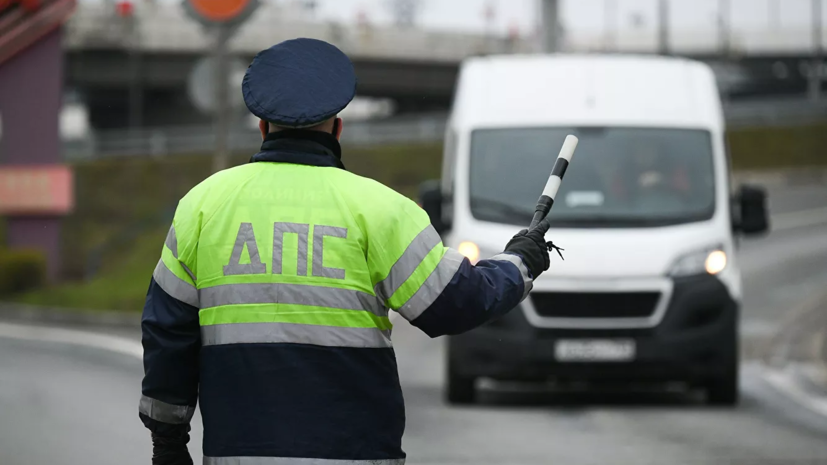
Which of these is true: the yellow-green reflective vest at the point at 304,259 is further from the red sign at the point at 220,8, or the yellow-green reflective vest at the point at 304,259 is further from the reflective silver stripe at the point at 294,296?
the red sign at the point at 220,8

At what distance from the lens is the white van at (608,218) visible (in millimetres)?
11383

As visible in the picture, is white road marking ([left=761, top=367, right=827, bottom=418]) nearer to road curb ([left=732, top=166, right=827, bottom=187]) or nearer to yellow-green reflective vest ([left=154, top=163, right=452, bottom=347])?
yellow-green reflective vest ([left=154, top=163, right=452, bottom=347])

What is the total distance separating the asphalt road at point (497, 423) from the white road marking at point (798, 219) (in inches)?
881

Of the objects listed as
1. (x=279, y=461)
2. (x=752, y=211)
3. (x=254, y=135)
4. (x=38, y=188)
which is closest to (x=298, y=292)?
(x=279, y=461)

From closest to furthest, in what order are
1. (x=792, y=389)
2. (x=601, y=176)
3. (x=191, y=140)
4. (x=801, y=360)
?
(x=601, y=176), (x=792, y=389), (x=801, y=360), (x=191, y=140)

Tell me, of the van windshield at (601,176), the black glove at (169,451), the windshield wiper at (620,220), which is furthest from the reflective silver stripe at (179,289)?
the windshield wiper at (620,220)

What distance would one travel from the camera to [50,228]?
29.5m

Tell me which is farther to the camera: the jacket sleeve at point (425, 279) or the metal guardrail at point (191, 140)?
the metal guardrail at point (191, 140)

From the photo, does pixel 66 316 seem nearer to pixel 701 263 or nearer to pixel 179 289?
pixel 701 263

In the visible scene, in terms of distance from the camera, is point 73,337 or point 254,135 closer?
point 73,337

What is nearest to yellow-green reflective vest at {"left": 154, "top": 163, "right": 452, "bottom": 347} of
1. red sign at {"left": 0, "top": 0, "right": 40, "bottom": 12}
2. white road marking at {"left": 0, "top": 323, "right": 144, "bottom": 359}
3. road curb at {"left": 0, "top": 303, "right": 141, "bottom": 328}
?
white road marking at {"left": 0, "top": 323, "right": 144, "bottom": 359}

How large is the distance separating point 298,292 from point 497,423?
7.39m

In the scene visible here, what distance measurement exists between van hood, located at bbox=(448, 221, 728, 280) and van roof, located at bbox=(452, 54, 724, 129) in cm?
101

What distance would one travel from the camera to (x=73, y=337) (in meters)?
19.3
